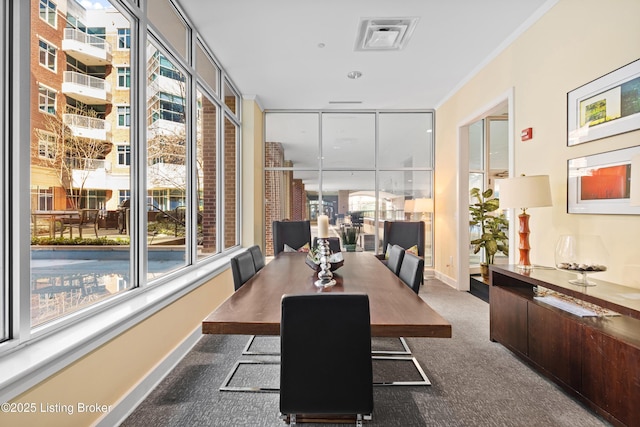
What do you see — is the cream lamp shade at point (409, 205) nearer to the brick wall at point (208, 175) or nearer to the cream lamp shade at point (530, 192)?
the cream lamp shade at point (530, 192)

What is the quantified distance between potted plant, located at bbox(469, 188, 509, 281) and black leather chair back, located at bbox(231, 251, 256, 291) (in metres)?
3.91

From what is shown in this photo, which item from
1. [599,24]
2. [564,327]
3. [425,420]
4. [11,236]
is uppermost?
[599,24]

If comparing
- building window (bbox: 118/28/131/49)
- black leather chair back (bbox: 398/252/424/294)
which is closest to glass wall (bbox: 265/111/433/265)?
black leather chair back (bbox: 398/252/424/294)

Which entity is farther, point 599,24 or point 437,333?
point 599,24

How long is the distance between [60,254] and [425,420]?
2.20m

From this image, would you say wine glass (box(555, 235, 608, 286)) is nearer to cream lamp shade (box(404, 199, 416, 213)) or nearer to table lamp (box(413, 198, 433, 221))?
table lamp (box(413, 198, 433, 221))

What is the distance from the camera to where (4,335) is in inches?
53.5

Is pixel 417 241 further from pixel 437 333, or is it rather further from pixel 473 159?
pixel 437 333

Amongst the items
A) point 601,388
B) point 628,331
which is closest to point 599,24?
point 628,331

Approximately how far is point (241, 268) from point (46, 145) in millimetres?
1303

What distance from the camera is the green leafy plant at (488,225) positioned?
197 inches

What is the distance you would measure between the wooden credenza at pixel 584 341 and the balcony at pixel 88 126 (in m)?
3.08

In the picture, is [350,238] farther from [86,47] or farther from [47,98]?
[47,98]

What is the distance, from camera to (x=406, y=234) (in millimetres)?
5164
